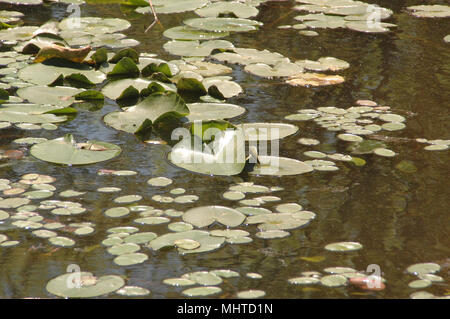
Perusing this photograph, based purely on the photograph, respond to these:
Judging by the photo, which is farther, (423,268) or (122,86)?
(122,86)

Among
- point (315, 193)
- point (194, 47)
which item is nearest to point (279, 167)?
point (315, 193)

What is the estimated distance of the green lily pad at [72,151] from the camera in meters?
2.17

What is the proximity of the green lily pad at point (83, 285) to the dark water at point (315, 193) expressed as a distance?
3 centimetres

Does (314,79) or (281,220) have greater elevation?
(314,79)

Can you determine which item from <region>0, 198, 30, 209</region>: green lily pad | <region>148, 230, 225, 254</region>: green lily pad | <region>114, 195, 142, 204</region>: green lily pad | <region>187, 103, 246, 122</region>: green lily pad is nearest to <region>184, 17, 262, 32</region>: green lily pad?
<region>187, 103, 246, 122</region>: green lily pad

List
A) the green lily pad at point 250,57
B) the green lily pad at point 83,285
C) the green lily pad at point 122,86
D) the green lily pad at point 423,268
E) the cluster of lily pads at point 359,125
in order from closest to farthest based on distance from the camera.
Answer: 1. the green lily pad at point 83,285
2. the green lily pad at point 423,268
3. the cluster of lily pads at point 359,125
4. the green lily pad at point 122,86
5. the green lily pad at point 250,57

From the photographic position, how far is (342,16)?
151 inches

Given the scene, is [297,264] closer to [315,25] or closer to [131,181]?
[131,181]

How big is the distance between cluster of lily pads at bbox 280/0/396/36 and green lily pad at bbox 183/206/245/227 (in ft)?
6.21

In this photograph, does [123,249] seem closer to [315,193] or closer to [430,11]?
[315,193]

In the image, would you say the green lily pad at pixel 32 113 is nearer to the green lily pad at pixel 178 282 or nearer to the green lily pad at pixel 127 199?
the green lily pad at pixel 127 199

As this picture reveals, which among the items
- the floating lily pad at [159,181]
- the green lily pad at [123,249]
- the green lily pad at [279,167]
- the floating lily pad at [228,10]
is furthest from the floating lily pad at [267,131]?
the floating lily pad at [228,10]

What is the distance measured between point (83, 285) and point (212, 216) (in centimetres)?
42

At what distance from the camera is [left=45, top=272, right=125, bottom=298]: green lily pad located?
4.97 ft
